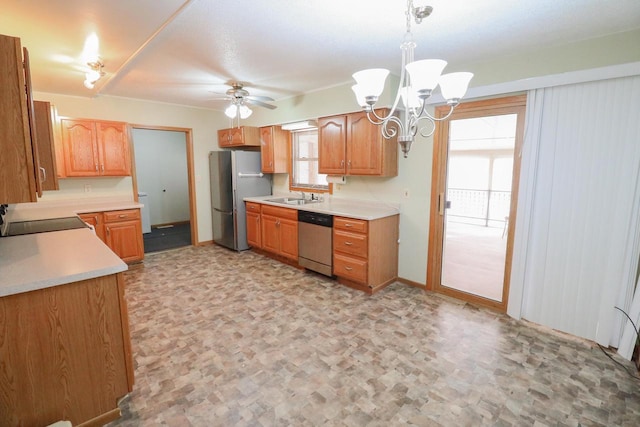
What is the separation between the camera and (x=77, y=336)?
1.61 m

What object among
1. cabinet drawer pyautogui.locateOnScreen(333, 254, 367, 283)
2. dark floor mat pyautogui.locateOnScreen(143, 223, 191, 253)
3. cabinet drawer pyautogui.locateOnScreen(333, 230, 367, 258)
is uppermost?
cabinet drawer pyautogui.locateOnScreen(333, 230, 367, 258)

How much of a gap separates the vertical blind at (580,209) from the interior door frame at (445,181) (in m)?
0.11

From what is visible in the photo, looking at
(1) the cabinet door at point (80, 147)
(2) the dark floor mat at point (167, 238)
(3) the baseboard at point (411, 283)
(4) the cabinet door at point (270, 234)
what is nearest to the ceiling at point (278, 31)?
(1) the cabinet door at point (80, 147)

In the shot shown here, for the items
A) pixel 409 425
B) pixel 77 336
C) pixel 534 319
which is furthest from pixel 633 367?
pixel 77 336

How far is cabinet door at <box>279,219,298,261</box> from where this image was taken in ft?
13.7

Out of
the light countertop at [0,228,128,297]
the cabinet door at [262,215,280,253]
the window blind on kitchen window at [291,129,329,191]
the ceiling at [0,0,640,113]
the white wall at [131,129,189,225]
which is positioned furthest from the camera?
the white wall at [131,129,189,225]

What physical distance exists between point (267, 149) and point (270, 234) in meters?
1.40

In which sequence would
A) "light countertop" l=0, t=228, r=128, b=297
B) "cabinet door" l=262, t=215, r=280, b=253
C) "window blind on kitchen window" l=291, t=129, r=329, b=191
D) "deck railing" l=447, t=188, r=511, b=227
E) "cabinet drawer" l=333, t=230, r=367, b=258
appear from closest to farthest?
"light countertop" l=0, t=228, r=128, b=297 < "cabinet drawer" l=333, t=230, r=367, b=258 < "cabinet door" l=262, t=215, r=280, b=253 < "window blind on kitchen window" l=291, t=129, r=329, b=191 < "deck railing" l=447, t=188, r=511, b=227

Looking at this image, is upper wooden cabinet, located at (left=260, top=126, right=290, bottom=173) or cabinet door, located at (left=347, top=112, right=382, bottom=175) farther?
upper wooden cabinet, located at (left=260, top=126, right=290, bottom=173)

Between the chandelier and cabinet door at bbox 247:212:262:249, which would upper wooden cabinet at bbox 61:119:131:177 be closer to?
cabinet door at bbox 247:212:262:249

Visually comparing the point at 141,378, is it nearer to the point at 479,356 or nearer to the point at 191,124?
the point at 479,356

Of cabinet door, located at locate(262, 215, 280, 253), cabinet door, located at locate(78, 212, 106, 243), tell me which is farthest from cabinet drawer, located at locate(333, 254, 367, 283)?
cabinet door, located at locate(78, 212, 106, 243)

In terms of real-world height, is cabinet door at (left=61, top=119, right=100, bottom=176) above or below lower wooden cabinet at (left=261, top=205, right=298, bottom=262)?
above

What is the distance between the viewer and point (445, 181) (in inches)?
129
